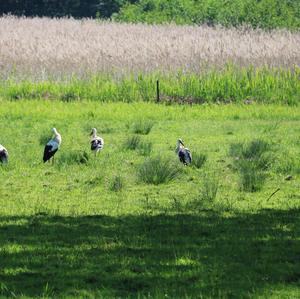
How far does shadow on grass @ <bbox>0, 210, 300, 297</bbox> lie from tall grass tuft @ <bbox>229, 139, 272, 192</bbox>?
1.56 m

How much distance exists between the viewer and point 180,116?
2153 centimetres

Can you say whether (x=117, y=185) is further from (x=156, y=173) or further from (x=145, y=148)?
(x=145, y=148)

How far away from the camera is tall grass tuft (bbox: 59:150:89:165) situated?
15.1 metres

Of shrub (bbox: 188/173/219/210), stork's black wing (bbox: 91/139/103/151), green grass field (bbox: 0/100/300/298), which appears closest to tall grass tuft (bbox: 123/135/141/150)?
green grass field (bbox: 0/100/300/298)

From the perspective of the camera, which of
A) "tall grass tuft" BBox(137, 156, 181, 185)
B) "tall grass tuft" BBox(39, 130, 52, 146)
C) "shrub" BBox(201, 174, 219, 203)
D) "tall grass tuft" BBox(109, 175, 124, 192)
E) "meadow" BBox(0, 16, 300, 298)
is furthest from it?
"tall grass tuft" BBox(39, 130, 52, 146)

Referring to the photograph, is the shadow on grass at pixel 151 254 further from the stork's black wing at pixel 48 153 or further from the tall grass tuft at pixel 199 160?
the stork's black wing at pixel 48 153

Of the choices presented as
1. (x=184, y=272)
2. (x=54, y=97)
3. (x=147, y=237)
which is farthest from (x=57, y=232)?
(x=54, y=97)

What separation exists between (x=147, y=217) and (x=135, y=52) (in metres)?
17.0

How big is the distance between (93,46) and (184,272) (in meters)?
21.1

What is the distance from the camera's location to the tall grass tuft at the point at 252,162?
1268 cm

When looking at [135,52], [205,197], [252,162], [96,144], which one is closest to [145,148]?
[96,144]

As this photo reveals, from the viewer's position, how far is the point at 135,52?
2738 centimetres

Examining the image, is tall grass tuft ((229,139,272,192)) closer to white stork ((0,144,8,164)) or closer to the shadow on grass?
the shadow on grass

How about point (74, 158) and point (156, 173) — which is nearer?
point (156, 173)
